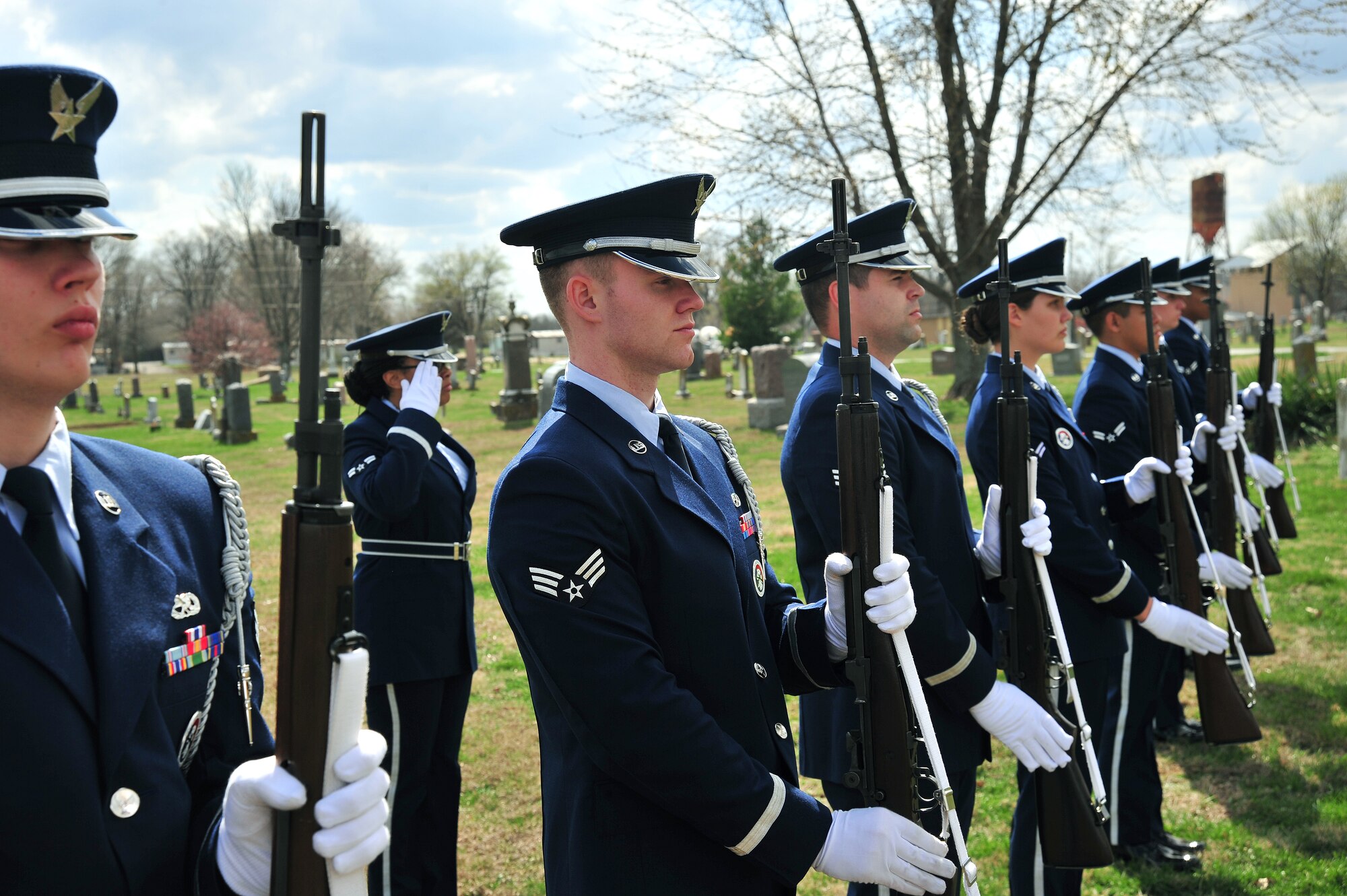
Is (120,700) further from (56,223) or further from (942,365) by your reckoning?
(942,365)

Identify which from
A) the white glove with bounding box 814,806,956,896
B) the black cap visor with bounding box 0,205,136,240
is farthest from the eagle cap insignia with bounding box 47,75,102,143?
the white glove with bounding box 814,806,956,896

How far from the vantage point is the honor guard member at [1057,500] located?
3.87 m

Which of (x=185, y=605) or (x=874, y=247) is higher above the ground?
(x=874, y=247)

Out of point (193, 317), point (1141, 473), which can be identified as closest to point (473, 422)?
point (1141, 473)

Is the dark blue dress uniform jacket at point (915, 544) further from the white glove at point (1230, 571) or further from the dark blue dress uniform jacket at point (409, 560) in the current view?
the white glove at point (1230, 571)

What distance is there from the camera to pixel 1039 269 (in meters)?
4.43

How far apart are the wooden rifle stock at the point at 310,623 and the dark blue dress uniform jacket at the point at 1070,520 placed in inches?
113

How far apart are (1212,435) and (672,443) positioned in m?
4.66

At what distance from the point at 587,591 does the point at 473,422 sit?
922 inches

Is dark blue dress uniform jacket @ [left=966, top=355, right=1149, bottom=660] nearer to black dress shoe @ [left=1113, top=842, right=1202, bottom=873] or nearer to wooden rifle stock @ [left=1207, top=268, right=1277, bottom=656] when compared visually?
black dress shoe @ [left=1113, top=842, right=1202, bottom=873]

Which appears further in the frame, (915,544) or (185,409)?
(185,409)

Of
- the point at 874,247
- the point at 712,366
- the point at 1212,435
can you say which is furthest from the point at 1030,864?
the point at 712,366

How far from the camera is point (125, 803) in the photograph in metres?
1.54

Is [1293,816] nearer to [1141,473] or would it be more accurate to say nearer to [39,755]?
[1141,473]
